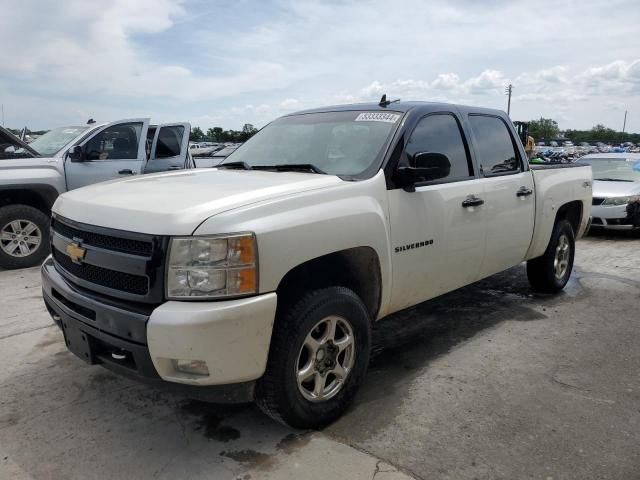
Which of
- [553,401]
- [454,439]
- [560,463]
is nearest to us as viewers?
[560,463]

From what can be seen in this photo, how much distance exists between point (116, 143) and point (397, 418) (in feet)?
21.6

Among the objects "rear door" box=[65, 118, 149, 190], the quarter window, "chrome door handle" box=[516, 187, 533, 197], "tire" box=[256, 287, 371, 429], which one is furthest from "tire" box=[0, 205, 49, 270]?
"chrome door handle" box=[516, 187, 533, 197]

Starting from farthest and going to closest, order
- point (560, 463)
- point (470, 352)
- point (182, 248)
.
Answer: point (470, 352)
point (560, 463)
point (182, 248)

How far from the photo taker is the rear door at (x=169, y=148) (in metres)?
8.61

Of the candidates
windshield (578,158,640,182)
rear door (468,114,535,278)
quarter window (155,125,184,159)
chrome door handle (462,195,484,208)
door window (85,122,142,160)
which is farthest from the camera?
windshield (578,158,640,182)

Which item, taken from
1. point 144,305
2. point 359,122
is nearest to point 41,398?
point 144,305

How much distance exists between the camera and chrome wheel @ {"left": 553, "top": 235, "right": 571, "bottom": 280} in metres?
5.53

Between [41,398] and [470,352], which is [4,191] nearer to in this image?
[41,398]

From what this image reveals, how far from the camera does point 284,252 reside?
2.62 meters

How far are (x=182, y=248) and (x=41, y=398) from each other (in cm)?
173

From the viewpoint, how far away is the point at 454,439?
2.90 metres

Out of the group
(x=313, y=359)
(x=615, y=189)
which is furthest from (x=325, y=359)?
(x=615, y=189)

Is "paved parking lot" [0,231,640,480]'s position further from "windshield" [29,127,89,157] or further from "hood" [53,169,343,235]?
"windshield" [29,127,89,157]

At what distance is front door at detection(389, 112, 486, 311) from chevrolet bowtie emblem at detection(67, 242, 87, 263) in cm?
176
